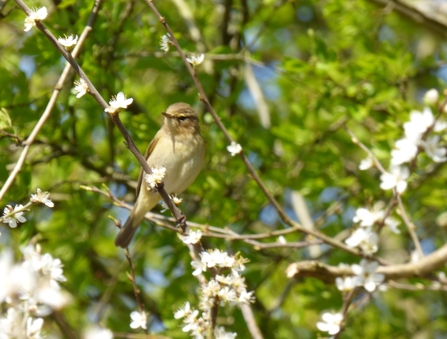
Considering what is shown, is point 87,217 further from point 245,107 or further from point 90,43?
point 245,107

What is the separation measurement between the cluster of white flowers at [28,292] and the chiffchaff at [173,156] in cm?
231

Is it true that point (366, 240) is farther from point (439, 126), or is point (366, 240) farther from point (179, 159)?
point (179, 159)

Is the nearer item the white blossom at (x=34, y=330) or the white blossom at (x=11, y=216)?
the white blossom at (x=34, y=330)

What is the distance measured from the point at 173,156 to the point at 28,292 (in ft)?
9.07

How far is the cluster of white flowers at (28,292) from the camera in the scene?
2432 mm

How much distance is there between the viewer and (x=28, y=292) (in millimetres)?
2762

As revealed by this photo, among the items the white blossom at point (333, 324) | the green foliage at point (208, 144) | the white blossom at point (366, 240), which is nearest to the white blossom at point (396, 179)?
the white blossom at point (366, 240)

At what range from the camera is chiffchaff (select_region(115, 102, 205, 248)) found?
5.36 m

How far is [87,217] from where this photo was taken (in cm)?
621

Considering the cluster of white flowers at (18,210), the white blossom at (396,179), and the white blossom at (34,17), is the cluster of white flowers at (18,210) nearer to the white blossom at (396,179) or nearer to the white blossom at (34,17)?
the white blossom at (34,17)

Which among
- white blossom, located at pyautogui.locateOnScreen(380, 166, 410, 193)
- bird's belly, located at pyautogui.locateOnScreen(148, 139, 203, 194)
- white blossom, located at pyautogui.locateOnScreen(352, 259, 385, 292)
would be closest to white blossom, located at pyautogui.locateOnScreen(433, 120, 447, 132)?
white blossom, located at pyautogui.locateOnScreen(380, 166, 410, 193)

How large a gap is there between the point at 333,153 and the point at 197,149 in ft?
4.08

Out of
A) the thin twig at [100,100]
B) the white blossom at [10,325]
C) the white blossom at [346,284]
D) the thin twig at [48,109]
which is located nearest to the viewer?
the white blossom at [10,325]

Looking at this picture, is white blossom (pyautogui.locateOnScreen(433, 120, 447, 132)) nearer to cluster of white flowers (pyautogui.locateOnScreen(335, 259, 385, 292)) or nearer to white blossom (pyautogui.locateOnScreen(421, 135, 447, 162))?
white blossom (pyautogui.locateOnScreen(421, 135, 447, 162))
